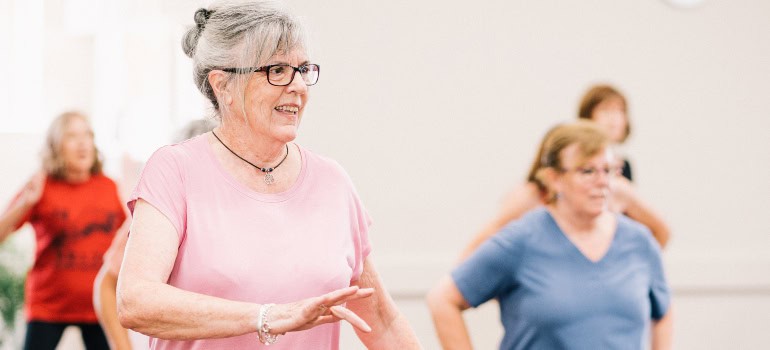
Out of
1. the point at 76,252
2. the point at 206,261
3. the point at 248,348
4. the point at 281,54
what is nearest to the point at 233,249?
the point at 206,261

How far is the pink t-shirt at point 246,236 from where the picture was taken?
1.49m

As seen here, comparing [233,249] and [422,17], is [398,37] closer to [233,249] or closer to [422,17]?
[422,17]

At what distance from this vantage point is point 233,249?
151cm

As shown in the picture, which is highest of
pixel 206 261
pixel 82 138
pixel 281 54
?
pixel 281 54

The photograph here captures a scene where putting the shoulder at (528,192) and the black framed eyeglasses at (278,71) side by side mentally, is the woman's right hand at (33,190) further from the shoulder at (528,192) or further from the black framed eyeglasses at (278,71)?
the black framed eyeglasses at (278,71)

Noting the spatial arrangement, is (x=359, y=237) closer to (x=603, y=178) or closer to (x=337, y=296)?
(x=337, y=296)

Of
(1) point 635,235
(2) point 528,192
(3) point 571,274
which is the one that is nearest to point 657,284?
(1) point 635,235

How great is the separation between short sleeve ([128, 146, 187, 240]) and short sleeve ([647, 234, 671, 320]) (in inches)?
52.9

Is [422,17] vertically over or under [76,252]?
over

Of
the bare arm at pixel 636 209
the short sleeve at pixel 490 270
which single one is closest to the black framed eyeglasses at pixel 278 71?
the short sleeve at pixel 490 270

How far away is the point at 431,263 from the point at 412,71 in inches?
29.9

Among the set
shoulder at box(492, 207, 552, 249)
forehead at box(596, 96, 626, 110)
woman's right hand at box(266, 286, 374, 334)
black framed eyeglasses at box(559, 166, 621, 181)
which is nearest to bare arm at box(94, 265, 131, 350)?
shoulder at box(492, 207, 552, 249)

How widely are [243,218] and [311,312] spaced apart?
26 centimetres

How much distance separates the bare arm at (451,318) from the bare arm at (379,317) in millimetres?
759
